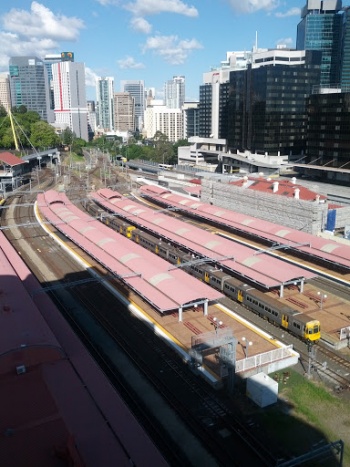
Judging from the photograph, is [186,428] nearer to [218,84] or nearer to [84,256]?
[84,256]

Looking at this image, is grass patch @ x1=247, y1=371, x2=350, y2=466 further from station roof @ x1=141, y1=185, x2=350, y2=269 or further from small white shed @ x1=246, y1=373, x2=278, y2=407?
station roof @ x1=141, y1=185, x2=350, y2=269

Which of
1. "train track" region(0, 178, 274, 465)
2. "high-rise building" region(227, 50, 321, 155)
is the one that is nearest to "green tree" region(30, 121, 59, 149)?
"high-rise building" region(227, 50, 321, 155)

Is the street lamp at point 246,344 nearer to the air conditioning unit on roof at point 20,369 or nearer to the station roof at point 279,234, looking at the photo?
the air conditioning unit on roof at point 20,369

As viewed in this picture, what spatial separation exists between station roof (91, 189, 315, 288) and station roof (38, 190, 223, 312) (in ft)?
17.8

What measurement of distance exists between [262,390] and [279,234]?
102ft

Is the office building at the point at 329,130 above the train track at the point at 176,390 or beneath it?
above

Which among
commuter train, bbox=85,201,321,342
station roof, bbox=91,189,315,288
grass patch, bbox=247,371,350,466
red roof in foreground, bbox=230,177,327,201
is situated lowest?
grass patch, bbox=247,371,350,466

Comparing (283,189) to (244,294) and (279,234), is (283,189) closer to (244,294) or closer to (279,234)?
(279,234)

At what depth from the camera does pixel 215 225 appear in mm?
67188

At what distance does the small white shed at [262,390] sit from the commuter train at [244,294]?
7.22 metres

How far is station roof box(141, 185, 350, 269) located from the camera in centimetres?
4709

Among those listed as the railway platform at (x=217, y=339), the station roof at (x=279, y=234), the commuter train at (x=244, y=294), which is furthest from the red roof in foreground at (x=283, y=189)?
the railway platform at (x=217, y=339)

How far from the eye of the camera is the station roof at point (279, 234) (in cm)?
4709

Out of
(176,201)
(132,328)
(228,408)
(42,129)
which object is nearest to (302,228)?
(176,201)
